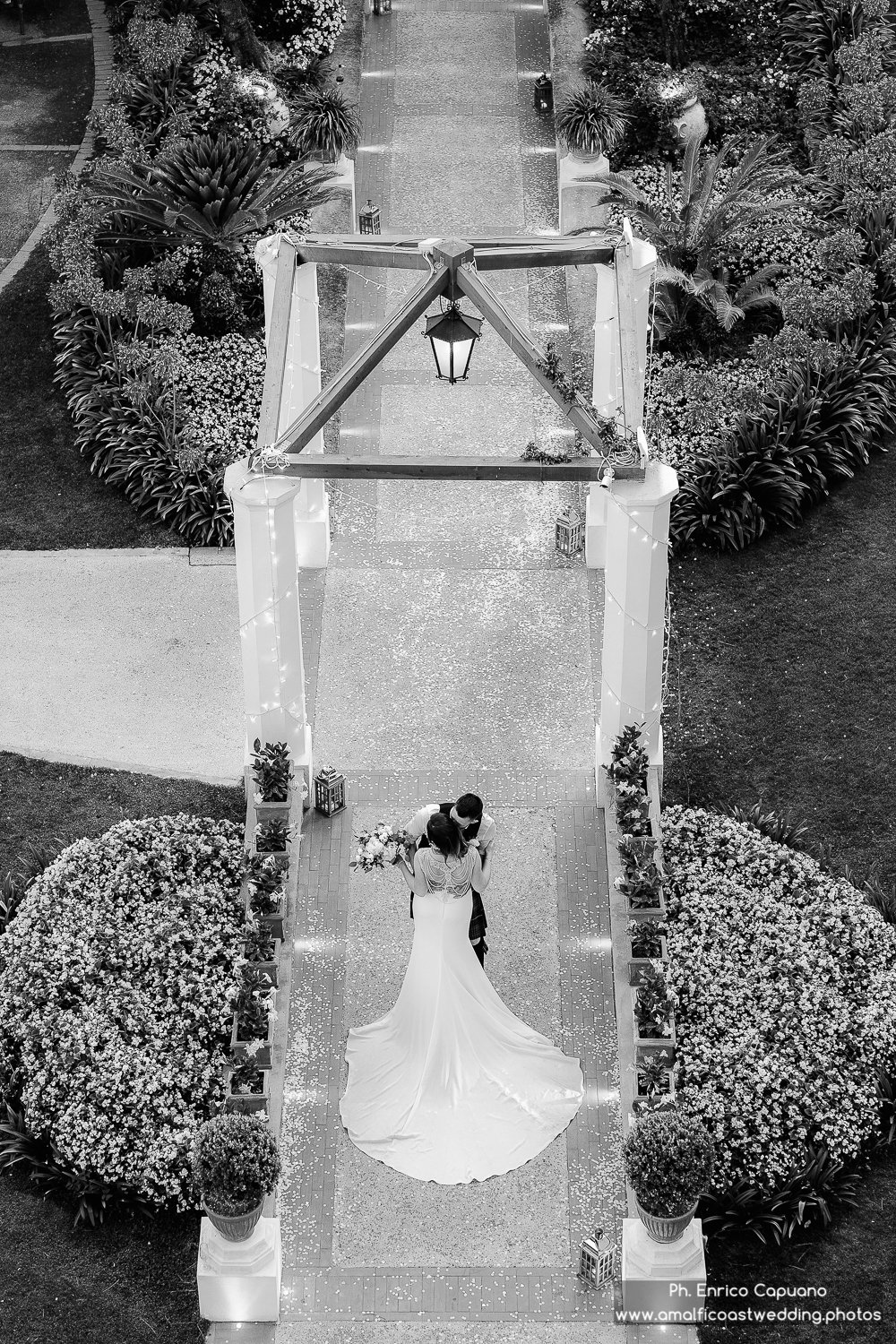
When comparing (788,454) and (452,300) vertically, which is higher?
(452,300)

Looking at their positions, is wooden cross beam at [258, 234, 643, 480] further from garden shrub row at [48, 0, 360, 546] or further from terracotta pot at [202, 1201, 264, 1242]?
terracotta pot at [202, 1201, 264, 1242]

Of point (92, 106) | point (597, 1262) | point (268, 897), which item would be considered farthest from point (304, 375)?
point (92, 106)

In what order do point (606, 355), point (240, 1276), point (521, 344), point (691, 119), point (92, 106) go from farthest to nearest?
point (92, 106)
point (691, 119)
point (606, 355)
point (521, 344)
point (240, 1276)

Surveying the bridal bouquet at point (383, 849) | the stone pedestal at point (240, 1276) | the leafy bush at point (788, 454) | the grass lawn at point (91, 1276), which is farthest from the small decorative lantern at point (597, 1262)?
the leafy bush at point (788, 454)

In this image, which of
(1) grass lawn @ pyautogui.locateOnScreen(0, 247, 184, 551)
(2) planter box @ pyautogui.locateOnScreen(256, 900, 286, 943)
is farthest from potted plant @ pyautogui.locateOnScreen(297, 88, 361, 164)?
(2) planter box @ pyautogui.locateOnScreen(256, 900, 286, 943)

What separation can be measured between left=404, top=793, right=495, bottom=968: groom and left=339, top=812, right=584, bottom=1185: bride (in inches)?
4.8

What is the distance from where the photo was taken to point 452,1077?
14.3 m

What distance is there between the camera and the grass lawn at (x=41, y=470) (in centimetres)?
2019

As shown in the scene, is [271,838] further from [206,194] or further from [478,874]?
[206,194]

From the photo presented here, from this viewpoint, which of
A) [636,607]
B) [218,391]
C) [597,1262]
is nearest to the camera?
[597,1262]

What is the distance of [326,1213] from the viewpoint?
14.1m

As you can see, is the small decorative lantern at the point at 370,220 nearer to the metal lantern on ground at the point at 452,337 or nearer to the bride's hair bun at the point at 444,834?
the metal lantern on ground at the point at 452,337

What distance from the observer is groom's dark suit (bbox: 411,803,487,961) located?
1386cm

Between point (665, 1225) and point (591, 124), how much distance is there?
14224mm
